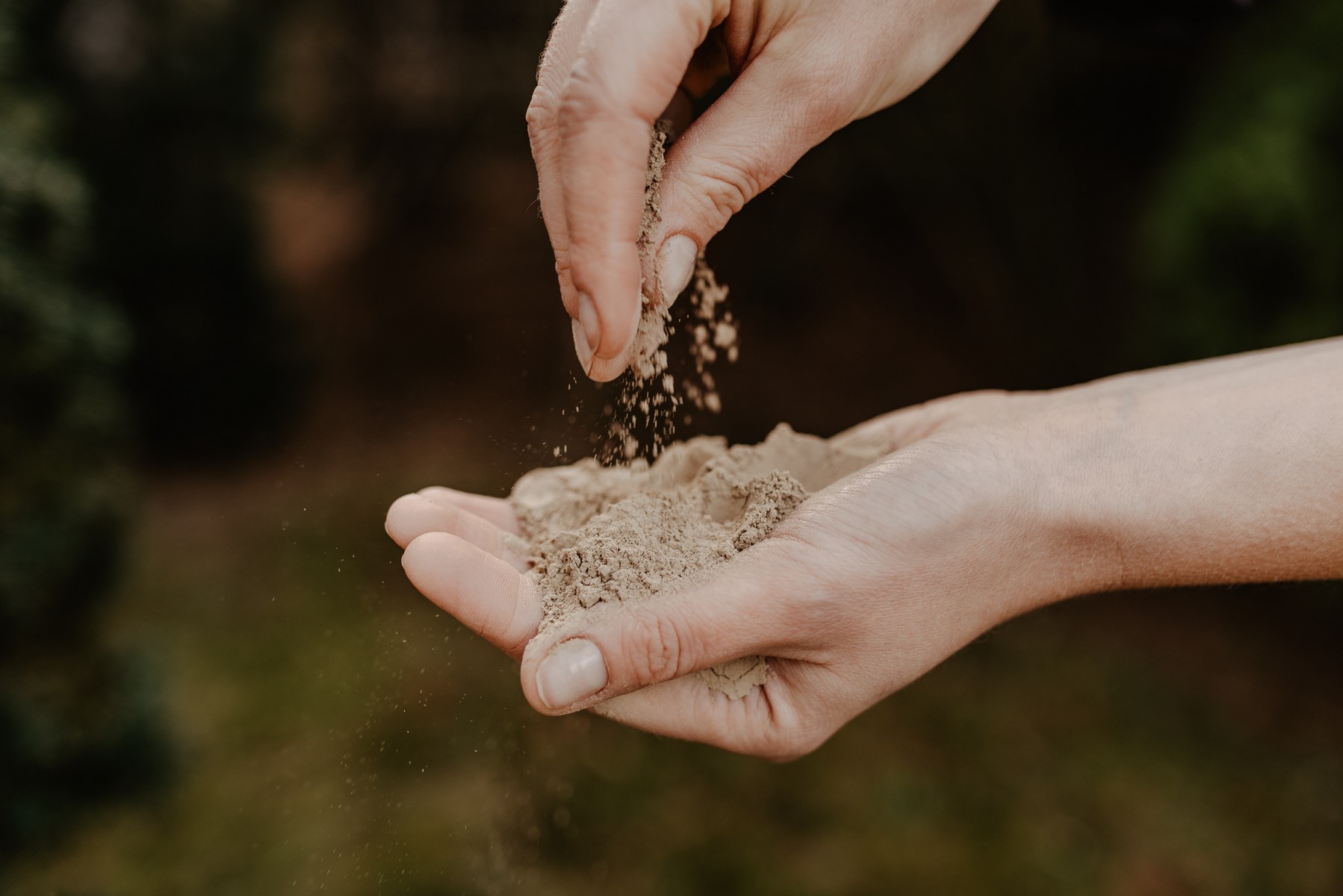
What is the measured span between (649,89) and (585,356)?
0.49m

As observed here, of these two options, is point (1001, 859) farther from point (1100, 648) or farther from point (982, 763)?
point (1100, 648)

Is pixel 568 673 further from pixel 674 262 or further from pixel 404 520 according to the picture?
pixel 674 262

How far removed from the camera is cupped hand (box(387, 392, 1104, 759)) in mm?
1490

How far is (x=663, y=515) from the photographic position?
1805mm

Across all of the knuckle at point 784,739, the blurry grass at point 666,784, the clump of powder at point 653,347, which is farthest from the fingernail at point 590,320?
the blurry grass at point 666,784

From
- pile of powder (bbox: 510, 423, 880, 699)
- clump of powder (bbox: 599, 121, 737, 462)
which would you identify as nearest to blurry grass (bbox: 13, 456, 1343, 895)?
pile of powder (bbox: 510, 423, 880, 699)

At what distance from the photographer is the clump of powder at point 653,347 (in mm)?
1656

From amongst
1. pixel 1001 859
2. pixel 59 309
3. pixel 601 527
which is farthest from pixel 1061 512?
pixel 59 309

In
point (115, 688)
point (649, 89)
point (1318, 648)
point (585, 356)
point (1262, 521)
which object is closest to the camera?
point (649, 89)

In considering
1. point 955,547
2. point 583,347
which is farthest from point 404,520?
point 955,547

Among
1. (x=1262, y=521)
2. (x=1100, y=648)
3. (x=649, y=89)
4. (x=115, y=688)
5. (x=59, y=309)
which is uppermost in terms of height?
(x=649, y=89)

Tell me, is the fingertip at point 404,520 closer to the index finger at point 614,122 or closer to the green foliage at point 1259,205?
the index finger at point 614,122

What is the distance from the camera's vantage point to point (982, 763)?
149 inches

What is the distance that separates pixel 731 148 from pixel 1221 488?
1.21m
